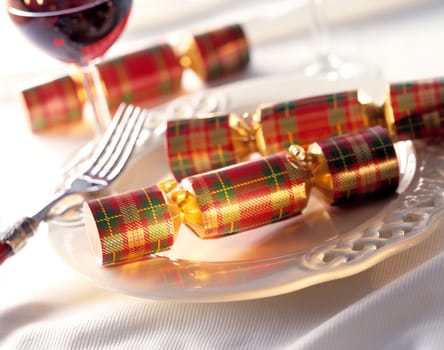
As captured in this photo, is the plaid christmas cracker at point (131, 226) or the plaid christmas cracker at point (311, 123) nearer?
the plaid christmas cracker at point (131, 226)

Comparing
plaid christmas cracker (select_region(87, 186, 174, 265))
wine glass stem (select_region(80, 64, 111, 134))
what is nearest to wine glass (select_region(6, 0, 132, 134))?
wine glass stem (select_region(80, 64, 111, 134))

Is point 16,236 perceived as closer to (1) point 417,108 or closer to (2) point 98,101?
(2) point 98,101

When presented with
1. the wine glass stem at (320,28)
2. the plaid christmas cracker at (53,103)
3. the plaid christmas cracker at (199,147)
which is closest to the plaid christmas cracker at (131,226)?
the plaid christmas cracker at (199,147)

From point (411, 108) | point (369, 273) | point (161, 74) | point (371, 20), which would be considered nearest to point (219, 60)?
point (161, 74)

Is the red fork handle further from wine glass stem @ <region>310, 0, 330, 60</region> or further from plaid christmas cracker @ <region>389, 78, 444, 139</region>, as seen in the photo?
wine glass stem @ <region>310, 0, 330, 60</region>

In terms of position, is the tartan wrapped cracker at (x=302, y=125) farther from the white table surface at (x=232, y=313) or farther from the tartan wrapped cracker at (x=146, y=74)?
the tartan wrapped cracker at (x=146, y=74)

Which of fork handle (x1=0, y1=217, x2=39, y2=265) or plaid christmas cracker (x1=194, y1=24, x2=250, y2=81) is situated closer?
fork handle (x1=0, y1=217, x2=39, y2=265)
